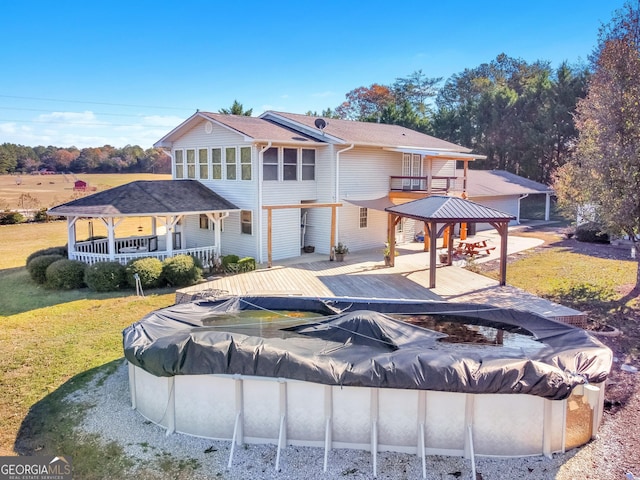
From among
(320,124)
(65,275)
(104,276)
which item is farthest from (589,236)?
(65,275)

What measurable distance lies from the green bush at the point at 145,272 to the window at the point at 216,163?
17.0ft

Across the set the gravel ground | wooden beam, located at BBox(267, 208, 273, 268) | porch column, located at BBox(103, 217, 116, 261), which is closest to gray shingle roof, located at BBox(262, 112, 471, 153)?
wooden beam, located at BBox(267, 208, 273, 268)

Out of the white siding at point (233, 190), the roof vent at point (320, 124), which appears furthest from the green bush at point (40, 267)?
the roof vent at point (320, 124)

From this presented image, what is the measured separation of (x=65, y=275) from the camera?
1503 cm

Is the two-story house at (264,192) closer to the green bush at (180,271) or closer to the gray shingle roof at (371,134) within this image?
the gray shingle roof at (371,134)

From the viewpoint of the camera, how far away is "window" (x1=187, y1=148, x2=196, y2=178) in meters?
20.0

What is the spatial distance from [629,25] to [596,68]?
130 centimetres

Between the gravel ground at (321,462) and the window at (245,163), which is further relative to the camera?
the window at (245,163)

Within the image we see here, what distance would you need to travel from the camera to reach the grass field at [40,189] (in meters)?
36.8

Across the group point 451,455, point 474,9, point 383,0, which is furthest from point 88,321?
point 474,9

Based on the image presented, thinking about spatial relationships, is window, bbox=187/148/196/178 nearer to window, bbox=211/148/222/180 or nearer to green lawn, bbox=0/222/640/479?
window, bbox=211/148/222/180

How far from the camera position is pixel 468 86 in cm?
5838

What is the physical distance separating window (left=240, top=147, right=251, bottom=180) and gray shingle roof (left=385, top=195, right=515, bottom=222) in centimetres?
607

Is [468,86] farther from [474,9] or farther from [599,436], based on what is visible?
[599,436]
